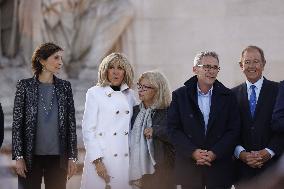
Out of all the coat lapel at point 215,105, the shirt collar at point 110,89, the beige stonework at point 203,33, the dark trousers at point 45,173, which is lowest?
the dark trousers at point 45,173

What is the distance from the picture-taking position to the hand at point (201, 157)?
511 cm

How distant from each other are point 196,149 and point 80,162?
3.18 metres

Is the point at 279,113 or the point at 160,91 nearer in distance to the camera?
the point at 279,113

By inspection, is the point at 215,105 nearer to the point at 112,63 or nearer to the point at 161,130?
the point at 161,130

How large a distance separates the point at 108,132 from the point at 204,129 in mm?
782

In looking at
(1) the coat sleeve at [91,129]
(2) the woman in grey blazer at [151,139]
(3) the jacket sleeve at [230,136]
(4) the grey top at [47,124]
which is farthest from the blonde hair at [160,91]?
(4) the grey top at [47,124]

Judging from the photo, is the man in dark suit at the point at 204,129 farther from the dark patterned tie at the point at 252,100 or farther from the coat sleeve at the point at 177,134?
the dark patterned tie at the point at 252,100

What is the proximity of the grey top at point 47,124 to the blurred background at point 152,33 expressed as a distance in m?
3.02

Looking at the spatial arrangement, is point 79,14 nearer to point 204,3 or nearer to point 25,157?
point 204,3

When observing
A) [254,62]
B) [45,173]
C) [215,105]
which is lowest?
[45,173]

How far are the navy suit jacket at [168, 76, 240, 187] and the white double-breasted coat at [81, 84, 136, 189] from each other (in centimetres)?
46

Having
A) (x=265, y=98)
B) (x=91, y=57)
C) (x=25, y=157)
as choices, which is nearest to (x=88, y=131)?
(x=25, y=157)

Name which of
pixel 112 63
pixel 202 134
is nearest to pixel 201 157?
pixel 202 134

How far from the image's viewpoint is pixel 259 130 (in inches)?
212
